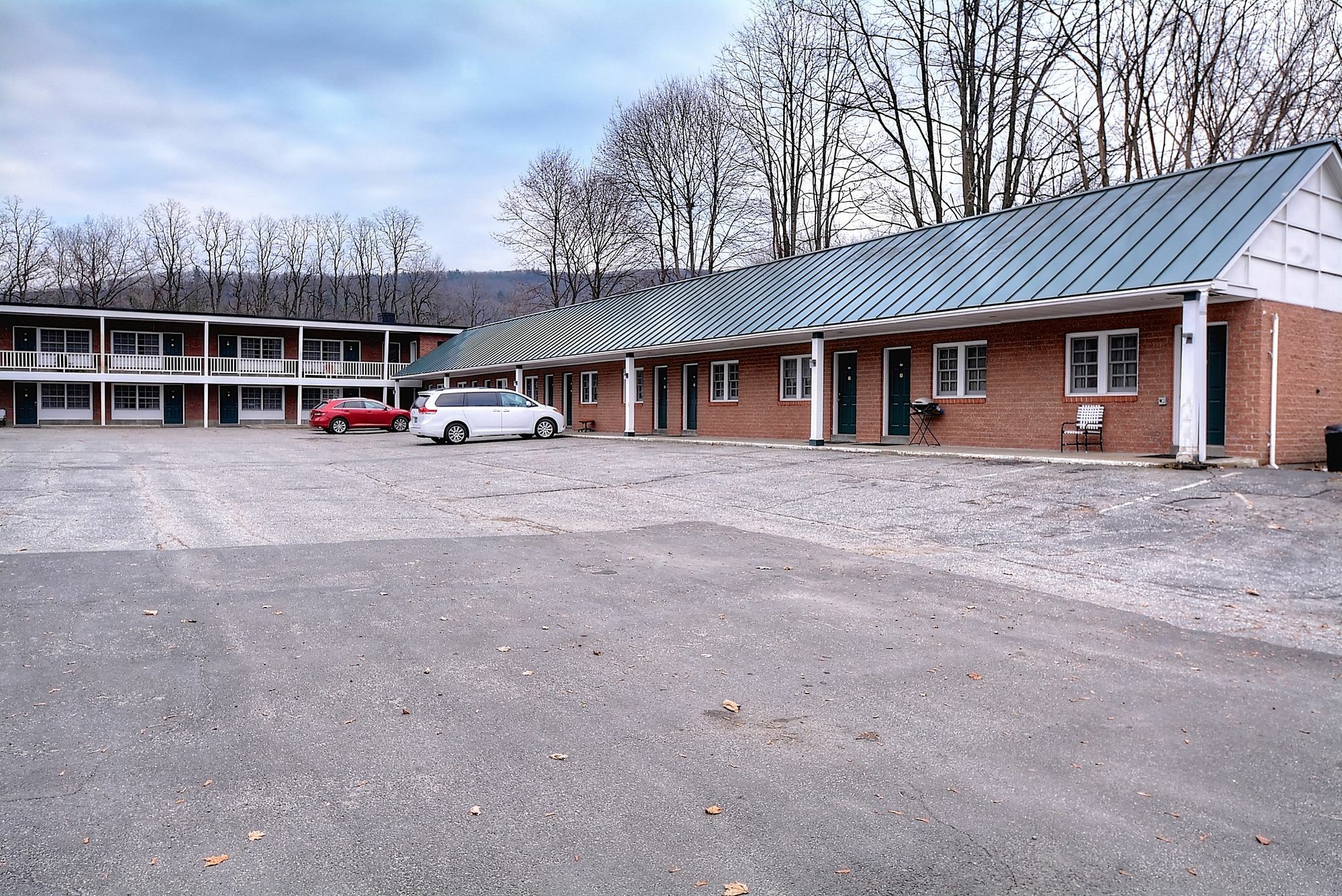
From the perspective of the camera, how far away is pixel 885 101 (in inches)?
1280

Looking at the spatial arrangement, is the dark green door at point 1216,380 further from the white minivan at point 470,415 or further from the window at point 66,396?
the window at point 66,396

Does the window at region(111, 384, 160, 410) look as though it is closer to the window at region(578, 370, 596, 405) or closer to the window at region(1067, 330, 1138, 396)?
the window at region(578, 370, 596, 405)

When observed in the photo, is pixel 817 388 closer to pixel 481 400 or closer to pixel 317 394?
pixel 481 400

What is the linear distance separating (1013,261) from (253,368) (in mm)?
39304

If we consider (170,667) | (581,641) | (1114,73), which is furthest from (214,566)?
(1114,73)

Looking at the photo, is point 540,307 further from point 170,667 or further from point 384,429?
point 170,667

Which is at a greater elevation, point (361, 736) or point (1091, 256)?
point (1091, 256)

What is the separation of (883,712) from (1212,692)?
1.95 metres

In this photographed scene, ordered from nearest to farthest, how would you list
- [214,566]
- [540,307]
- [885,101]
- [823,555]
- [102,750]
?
[102,750], [214,566], [823,555], [885,101], [540,307]

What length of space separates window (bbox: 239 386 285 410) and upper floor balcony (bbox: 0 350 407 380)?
1636 millimetres

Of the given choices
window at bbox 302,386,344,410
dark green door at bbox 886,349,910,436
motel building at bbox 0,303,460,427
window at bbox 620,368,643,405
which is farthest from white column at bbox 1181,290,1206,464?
window at bbox 302,386,344,410

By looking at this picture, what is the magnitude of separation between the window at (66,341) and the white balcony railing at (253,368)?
563 centimetres

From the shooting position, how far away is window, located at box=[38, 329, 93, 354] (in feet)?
138

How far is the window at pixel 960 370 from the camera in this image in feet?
63.3
